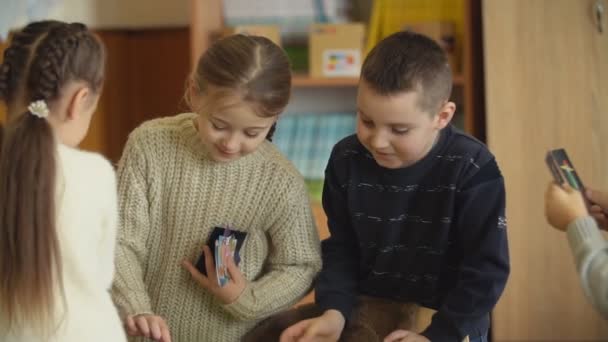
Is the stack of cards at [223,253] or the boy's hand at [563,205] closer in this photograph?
the boy's hand at [563,205]

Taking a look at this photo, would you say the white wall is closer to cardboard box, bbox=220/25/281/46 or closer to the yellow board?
cardboard box, bbox=220/25/281/46

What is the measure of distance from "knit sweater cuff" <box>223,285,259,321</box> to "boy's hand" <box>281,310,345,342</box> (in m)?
0.08

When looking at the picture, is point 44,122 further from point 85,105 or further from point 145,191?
point 145,191

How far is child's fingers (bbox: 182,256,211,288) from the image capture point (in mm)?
1487

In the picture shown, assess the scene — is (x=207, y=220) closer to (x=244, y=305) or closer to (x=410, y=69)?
(x=244, y=305)

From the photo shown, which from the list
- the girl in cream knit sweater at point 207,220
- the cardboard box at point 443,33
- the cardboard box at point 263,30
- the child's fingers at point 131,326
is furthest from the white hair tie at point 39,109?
the cardboard box at point 443,33

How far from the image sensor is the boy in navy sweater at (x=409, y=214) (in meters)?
1.40

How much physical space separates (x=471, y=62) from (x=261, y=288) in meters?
1.26

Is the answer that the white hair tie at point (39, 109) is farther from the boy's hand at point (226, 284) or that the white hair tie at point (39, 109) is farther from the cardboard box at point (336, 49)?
the cardboard box at point (336, 49)

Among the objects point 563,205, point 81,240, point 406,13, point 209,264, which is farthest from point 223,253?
point 406,13

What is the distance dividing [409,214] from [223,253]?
1.15 feet

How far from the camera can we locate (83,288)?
48.9 inches

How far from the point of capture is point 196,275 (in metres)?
1.50

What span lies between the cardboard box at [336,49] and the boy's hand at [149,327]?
4.44 ft
